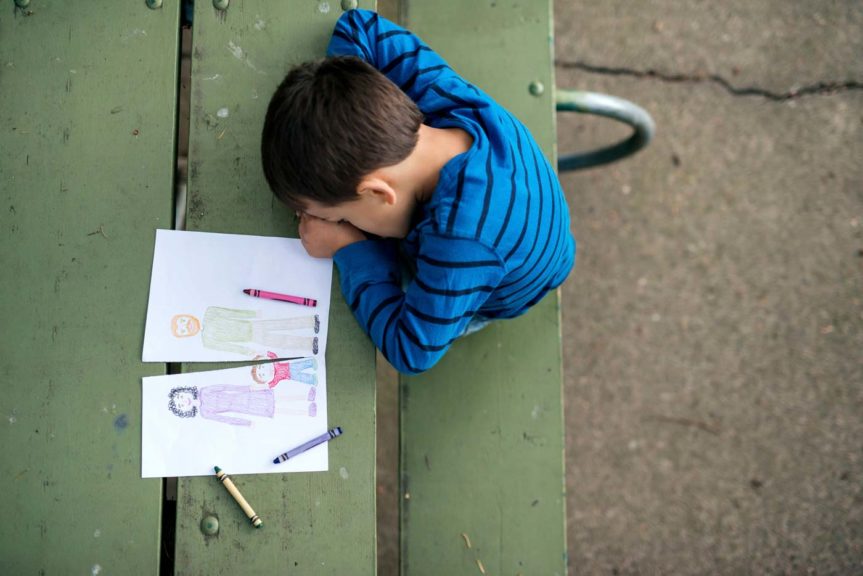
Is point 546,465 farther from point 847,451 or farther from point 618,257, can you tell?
point 847,451

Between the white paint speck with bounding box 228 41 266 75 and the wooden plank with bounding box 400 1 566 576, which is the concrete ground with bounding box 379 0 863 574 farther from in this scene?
the white paint speck with bounding box 228 41 266 75

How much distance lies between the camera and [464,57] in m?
1.40

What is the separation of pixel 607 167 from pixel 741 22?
0.69 m

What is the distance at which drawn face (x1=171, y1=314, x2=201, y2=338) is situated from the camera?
1.17 metres

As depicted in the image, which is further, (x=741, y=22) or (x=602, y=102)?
(x=741, y=22)

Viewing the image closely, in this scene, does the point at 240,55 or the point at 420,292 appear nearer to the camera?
the point at 420,292

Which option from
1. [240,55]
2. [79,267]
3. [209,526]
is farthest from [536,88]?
[209,526]

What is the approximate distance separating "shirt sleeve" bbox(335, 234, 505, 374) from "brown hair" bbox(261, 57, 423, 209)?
164 millimetres

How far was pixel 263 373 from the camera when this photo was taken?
1.18m

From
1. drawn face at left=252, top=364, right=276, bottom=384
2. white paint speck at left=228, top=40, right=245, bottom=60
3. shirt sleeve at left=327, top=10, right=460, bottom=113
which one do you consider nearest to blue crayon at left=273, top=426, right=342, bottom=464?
drawn face at left=252, top=364, right=276, bottom=384

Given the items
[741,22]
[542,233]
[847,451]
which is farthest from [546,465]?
[741,22]

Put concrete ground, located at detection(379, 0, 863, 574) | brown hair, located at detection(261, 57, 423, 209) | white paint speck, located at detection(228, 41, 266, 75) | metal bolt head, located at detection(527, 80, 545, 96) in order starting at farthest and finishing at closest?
concrete ground, located at detection(379, 0, 863, 574) < metal bolt head, located at detection(527, 80, 545, 96) < white paint speck, located at detection(228, 41, 266, 75) < brown hair, located at detection(261, 57, 423, 209)

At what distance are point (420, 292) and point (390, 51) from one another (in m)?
0.48

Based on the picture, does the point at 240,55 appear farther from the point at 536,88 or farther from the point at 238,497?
the point at 238,497
